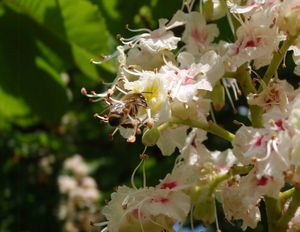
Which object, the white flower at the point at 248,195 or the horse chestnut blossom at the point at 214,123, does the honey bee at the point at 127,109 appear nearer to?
the horse chestnut blossom at the point at 214,123

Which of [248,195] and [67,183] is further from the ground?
[248,195]

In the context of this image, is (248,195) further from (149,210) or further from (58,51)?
(58,51)

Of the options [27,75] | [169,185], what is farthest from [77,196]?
[169,185]

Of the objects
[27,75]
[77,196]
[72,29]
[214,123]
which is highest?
[214,123]

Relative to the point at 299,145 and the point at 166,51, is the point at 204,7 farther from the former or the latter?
the point at 299,145

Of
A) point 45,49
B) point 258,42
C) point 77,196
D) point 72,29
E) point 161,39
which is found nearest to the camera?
point 258,42

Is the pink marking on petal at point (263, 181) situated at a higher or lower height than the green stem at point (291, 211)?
higher

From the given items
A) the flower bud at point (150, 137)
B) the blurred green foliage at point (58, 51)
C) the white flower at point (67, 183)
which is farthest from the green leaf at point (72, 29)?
the white flower at point (67, 183)
